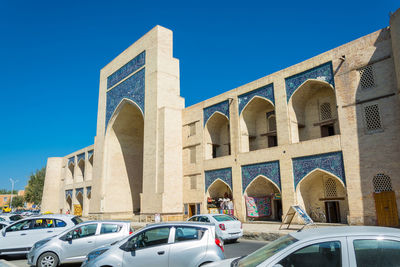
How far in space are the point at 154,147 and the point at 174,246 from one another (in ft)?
52.3

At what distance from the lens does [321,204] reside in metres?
15.8

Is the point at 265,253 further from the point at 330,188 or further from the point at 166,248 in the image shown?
the point at 330,188

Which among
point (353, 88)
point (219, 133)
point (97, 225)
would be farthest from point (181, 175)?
point (97, 225)

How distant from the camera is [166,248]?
5258 millimetres

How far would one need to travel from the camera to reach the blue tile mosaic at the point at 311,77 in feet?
48.6

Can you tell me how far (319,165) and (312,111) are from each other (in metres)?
3.57

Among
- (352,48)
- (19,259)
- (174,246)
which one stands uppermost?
(352,48)

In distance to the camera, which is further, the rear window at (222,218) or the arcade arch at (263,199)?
the arcade arch at (263,199)

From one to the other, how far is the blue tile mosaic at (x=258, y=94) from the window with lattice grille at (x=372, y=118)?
16.2 ft

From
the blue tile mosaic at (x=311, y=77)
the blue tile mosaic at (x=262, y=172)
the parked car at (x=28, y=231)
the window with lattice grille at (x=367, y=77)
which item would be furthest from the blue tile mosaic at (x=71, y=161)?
the window with lattice grille at (x=367, y=77)

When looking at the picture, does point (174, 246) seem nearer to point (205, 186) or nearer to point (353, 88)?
point (353, 88)

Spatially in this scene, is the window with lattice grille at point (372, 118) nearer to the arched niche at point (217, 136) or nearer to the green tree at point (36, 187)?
the arched niche at point (217, 136)

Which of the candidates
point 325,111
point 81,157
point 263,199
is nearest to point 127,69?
point 81,157

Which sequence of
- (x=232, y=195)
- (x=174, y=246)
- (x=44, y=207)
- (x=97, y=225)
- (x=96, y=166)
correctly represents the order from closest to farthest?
(x=174, y=246), (x=97, y=225), (x=232, y=195), (x=96, y=166), (x=44, y=207)
